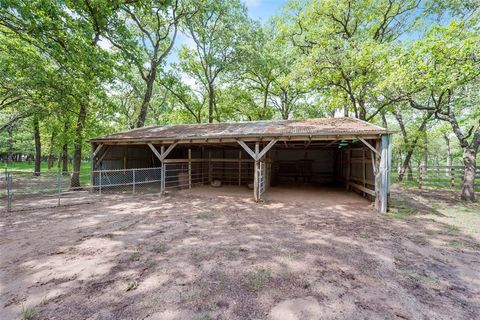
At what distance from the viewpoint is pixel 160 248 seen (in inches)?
154

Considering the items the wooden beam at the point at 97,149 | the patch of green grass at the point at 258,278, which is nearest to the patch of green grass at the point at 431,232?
the patch of green grass at the point at 258,278

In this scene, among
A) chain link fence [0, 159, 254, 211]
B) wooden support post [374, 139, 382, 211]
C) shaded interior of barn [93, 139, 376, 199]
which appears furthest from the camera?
shaded interior of barn [93, 139, 376, 199]

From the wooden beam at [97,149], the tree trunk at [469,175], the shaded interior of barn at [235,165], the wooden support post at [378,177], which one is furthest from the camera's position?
the shaded interior of barn at [235,165]

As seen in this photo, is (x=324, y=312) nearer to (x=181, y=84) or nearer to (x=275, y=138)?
(x=275, y=138)

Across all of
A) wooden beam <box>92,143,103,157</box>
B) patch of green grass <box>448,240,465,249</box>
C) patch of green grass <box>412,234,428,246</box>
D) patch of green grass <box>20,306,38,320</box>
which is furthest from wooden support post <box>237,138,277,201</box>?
wooden beam <box>92,143,103,157</box>

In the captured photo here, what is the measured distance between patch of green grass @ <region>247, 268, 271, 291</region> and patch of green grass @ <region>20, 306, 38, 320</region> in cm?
234

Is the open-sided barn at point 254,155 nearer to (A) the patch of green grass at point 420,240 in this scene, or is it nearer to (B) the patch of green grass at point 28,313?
(A) the patch of green grass at point 420,240

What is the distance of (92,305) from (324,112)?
70.0ft

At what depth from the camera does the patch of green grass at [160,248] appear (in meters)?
3.81

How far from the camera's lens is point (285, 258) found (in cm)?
354

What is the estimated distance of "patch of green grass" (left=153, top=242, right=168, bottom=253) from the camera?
150 inches

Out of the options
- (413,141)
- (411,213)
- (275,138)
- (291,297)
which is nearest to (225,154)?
(275,138)

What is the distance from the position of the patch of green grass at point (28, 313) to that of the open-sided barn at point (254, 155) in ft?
17.9

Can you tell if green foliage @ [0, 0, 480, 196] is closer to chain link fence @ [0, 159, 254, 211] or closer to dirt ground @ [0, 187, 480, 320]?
chain link fence @ [0, 159, 254, 211]
